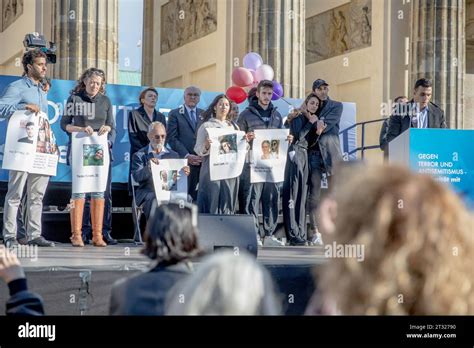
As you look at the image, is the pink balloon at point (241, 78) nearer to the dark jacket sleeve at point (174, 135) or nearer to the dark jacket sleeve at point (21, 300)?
the dark jacket sleeve at point (174, 135)

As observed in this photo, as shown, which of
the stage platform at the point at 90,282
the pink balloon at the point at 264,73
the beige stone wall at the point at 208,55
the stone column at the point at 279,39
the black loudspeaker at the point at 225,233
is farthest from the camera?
the beige stone wall at the point at 208,55

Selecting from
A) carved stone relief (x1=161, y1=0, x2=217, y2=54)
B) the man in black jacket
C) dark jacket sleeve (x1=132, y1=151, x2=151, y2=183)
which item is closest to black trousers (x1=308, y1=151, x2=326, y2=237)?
the man in black jacket

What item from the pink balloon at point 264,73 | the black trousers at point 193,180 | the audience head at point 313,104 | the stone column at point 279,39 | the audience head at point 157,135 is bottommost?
the black trousers at point 193,180

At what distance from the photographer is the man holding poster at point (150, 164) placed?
1188cm

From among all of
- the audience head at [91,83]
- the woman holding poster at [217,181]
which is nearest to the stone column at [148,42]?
the woman holding poster at [217,181]

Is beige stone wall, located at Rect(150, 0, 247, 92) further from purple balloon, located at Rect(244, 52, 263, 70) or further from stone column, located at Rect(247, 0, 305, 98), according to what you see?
purple balloon, located at Rect(244, 52, 263, 70)

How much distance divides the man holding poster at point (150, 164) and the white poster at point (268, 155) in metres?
0.99

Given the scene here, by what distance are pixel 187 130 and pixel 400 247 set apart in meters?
10.6

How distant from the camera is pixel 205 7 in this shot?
82.0 feet

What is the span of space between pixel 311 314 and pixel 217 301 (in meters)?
0.63

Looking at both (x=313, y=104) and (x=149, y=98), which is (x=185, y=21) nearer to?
(x=149, y=98)

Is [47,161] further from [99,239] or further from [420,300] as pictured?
[420,300]

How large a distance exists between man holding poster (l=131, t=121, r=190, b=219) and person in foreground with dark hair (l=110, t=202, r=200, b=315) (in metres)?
8.15
